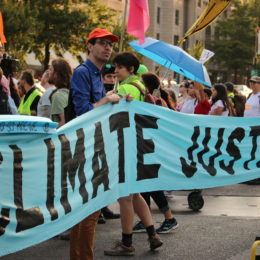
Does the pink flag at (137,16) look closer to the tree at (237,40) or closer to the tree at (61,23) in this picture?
the tree at (61,23)

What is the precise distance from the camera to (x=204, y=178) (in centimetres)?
706

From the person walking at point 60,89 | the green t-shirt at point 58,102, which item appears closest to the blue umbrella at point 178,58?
the person walking at point 60,89

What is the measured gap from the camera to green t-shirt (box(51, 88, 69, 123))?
26.0 ft

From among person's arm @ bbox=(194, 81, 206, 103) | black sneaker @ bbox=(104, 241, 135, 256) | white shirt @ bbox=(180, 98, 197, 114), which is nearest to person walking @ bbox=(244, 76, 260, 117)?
white shirt @ bbox=(180, 98, 197, 114)

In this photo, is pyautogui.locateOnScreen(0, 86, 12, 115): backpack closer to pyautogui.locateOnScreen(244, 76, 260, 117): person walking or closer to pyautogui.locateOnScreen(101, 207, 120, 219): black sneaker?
pyautogui.locateOnScreen(101, 207, 120, 219): black sneaker

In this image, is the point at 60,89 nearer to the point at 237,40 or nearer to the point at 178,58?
the point at 178,58

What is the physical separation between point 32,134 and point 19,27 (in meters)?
29.4

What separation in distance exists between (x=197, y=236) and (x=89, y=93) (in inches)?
96.4

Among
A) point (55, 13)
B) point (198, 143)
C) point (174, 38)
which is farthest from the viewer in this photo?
point (174, 38)

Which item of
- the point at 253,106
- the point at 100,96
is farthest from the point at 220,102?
the point at 100,96

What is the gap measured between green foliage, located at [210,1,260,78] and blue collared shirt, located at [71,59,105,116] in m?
65.7

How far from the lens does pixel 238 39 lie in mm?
71125

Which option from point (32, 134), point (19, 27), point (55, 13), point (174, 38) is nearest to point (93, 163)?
point (32, 134)

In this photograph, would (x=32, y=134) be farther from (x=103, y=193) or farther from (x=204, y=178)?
(x=204, y=178)
